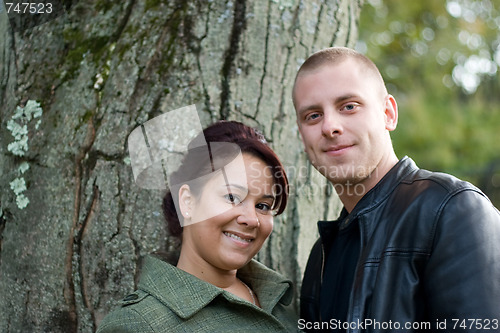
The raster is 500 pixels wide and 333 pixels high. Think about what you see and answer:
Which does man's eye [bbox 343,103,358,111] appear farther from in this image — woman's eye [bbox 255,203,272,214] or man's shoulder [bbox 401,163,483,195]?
woman's eye [bbox 255,203,272,214]

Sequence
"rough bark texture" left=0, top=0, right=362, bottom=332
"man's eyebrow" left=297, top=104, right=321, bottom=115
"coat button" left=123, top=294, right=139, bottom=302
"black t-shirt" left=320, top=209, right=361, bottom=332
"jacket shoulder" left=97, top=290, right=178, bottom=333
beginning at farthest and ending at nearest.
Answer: "rough bark texture" left=0, top=0, right=362, bottom=332
"man's eyebrow" left=297, top=104, right=321, bottom=115
"black t-shirt" left=320, top=209, right=361, bottom=332
"coat button" left=123, top=294, right=139, bottom=302
"jacket shoulder" left=97, top=290, right=178, bottom=333

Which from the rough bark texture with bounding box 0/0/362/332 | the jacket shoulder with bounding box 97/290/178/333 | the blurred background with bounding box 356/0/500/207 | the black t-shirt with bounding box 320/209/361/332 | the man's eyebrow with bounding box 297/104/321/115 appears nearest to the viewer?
the jacket shoulder with bounding box 97/290/178/333

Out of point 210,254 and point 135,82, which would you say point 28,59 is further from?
point 210,254

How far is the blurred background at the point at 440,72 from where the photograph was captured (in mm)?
7375

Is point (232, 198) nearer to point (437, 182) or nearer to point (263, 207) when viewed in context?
point (263, 207)

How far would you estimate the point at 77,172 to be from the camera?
2447 mm

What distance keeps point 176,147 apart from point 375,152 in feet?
3.03

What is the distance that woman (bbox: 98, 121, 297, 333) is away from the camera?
6.81 feet

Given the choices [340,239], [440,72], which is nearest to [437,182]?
[340,239]

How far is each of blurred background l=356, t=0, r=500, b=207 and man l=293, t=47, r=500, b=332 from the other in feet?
16.8

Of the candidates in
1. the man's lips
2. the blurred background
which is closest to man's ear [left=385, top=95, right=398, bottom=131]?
the man's lips

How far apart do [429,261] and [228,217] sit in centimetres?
82

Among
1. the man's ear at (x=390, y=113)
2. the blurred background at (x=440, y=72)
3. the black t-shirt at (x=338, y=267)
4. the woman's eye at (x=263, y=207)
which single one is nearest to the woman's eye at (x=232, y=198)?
the woman's eye at (x=263, y=207)

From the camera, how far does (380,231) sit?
203cm
